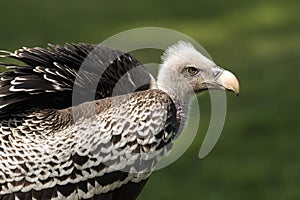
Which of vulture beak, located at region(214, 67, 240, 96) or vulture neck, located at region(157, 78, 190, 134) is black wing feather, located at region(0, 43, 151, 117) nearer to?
vulture neck, located at region(157, 78, 190, 134)

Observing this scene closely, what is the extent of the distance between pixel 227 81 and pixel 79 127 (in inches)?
61.0

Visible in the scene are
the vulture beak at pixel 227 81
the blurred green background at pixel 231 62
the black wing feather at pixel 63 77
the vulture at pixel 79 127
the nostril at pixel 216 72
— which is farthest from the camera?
the blurred green background at pixel 231 62

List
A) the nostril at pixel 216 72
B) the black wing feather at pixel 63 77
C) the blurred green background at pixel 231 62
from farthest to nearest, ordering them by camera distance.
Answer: the blurred green background at pixel 231 62 → the nostril at pixel 216 72 → the black wing feather at pixel 63 77

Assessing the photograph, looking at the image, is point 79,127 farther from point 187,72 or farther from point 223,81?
point 223,81

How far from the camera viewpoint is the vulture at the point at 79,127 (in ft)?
29.6

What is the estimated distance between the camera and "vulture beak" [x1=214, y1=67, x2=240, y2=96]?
31.4ft

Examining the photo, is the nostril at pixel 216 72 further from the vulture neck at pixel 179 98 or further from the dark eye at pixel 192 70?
the vulture neck at pixel 179 98

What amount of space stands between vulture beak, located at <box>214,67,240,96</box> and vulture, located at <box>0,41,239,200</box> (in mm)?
570

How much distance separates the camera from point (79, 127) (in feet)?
29.7

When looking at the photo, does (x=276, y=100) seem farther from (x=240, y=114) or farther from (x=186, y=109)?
(x=186, y=109)

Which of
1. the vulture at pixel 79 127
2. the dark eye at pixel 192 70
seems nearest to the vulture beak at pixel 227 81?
the dark eye at pixel 192 70

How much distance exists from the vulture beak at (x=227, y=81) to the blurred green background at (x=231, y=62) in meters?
0.94

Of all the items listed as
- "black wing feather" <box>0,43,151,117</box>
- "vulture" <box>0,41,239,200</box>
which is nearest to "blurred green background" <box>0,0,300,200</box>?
"black wing feather" <box>0,43,151,117</box>

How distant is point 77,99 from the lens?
30.1 ft
